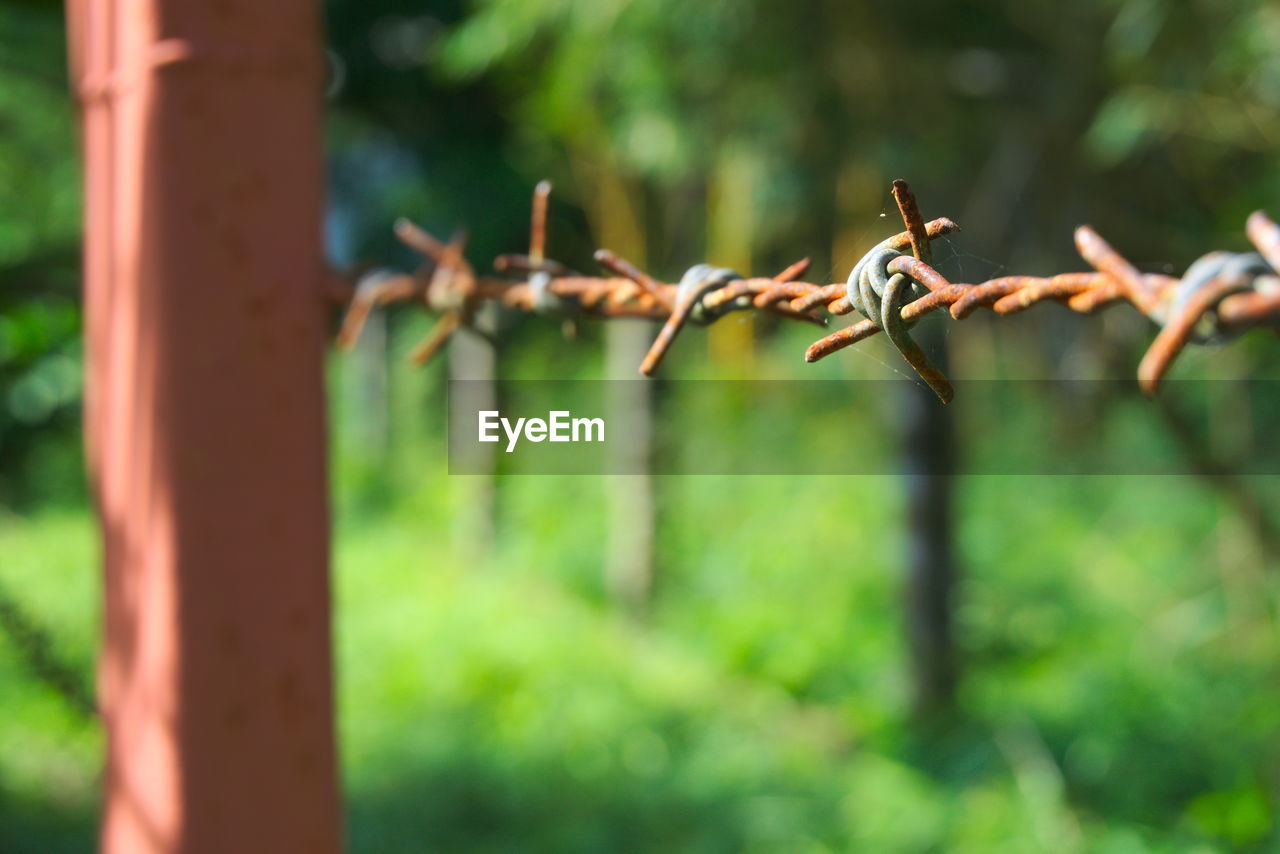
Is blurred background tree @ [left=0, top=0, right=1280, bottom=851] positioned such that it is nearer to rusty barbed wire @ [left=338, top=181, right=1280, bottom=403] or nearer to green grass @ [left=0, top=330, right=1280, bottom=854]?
green grass @ [left=0, top=330, right=1280, bottom=854]

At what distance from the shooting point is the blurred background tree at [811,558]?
2.98 meters

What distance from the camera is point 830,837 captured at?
9.50 feet

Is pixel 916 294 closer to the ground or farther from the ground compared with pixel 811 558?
farther from the ground

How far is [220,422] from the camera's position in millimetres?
994
